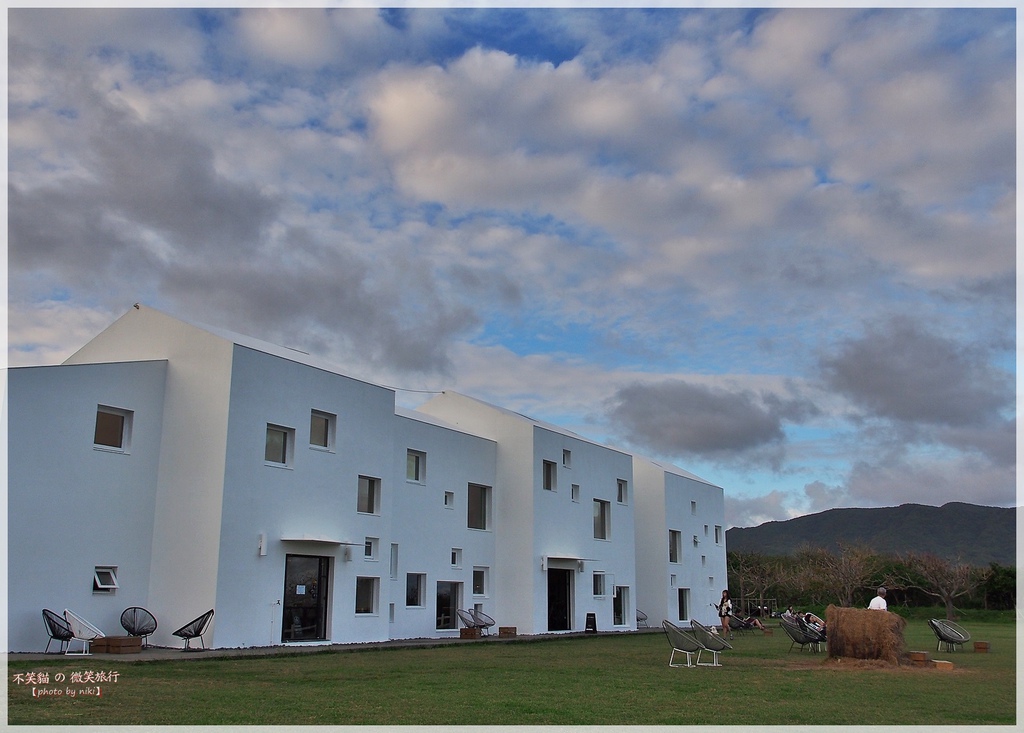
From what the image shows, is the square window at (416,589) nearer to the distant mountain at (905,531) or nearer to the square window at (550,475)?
the square window at (550,475)

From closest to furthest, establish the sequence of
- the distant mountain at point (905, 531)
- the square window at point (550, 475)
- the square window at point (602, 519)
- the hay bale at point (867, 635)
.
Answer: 1. the hay bale at point (867, 635)
2. the square window at point (550, 475)
3. the square window at point (602, 519)
4. the distant mountain at point (905, 531)

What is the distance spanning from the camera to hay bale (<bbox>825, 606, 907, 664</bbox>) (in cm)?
1430

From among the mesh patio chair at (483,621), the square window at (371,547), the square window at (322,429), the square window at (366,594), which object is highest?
the square window at (322,429)

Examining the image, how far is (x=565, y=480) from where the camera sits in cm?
2806

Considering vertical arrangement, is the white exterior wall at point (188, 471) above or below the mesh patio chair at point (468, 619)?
above

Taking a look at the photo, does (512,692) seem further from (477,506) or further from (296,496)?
(477,506)

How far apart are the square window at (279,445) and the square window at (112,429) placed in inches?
105

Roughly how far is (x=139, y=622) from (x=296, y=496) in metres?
3.91

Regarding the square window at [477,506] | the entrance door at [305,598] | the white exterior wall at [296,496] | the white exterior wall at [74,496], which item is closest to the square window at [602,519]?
the square window at [477,506]

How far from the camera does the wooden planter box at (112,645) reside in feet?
49.2

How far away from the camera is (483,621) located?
24.1 m

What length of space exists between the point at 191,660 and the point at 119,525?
392cm

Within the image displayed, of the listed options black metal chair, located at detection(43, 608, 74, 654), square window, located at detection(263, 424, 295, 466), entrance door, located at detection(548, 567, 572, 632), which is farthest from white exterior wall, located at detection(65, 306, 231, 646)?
entrance door, located at detection(548, 567, 572, 632)

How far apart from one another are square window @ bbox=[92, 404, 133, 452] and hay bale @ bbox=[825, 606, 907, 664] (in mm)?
13452
